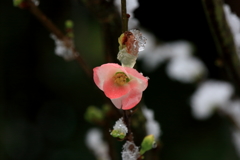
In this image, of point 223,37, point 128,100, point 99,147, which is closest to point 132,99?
point 128,100

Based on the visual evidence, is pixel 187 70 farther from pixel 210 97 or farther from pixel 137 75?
pixel 137 75

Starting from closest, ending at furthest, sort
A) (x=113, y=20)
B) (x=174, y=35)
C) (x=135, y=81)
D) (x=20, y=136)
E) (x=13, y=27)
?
(x=135, y=81), (x=113, y=20), (x=174, y=35), (x=13, y=27), (x=20, y=136)

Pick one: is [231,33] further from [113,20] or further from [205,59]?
[205,59]

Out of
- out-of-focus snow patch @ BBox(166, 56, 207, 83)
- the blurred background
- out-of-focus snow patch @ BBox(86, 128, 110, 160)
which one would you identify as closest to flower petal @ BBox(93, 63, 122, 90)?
out-of-focus snow patch @ BBox(86, 128, 110, 160)

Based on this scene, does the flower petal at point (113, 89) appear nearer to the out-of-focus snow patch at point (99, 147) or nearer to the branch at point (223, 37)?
the branch at point (223, 37)

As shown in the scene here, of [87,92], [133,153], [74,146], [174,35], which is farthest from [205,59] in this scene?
[133,153]

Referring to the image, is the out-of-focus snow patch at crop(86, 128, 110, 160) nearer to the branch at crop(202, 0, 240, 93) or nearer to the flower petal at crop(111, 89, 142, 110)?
the branch at crop(202, 0, 240, 93)
